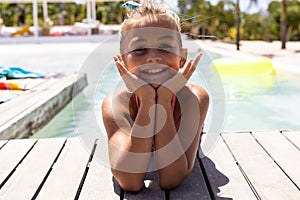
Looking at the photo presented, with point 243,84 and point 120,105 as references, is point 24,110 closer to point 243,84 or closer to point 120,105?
point 120,105

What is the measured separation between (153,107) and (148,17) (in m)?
0.44

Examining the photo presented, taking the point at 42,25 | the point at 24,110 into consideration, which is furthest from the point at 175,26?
the point at 42,25

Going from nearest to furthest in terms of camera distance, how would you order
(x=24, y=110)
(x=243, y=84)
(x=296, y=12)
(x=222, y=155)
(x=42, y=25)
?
(x=222, y=155) < (x=24, y=110) < (x=243, y=84) < (x=296, y=12) < (x=42, y=25)

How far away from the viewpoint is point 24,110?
13.9 feet

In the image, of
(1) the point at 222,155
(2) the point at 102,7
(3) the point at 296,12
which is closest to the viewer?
(1) the point at 222,155

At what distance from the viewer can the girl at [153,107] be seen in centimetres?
185

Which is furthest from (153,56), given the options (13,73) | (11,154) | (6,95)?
(13,73)

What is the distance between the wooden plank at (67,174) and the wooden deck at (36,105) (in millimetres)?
969

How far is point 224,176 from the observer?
219 centimetres

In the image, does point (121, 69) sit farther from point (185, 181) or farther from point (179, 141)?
point (185, 181)

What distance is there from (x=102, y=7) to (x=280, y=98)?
23403 millimetres

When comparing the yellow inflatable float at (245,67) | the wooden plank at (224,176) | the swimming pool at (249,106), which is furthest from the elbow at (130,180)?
the yellow inflatable float at (245,67)

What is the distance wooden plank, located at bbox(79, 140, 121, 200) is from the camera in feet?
6.48

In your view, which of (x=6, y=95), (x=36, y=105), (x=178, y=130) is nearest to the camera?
(x=178, y=130)
